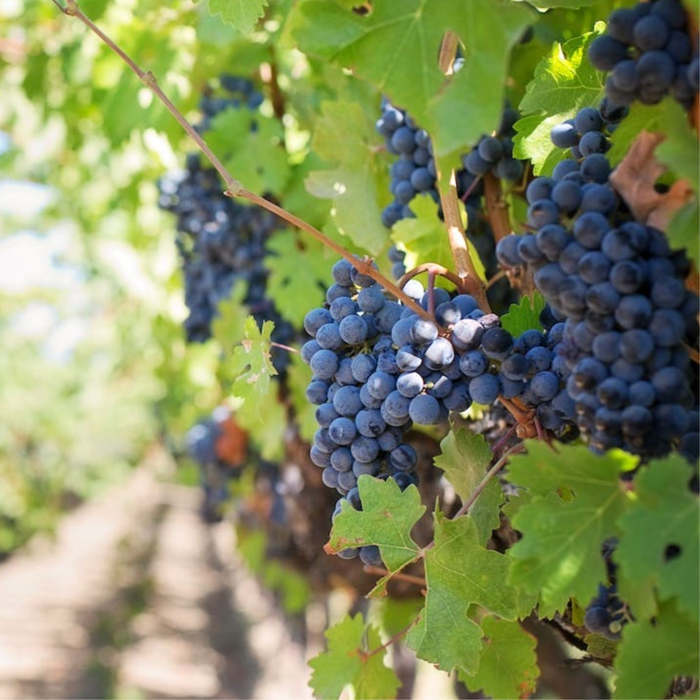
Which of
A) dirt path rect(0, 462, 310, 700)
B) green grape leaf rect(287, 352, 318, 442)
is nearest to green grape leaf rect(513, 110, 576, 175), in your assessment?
green grape leaf rect(287, 352, 318, 442)

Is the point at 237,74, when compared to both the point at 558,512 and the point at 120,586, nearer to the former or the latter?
the point at 558,512

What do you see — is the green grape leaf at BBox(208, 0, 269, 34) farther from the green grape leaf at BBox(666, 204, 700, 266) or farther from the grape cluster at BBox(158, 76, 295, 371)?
the grape cluster at BBox(158, 76, 295, 371)

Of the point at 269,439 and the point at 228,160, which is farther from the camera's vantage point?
the point at 269,439

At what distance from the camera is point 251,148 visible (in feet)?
8.68

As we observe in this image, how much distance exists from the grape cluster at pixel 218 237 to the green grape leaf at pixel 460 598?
5.10ft

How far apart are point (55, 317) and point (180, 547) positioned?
917 cm

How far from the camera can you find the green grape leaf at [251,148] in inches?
102

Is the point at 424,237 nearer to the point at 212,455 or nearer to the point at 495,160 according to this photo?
the point at 495,160

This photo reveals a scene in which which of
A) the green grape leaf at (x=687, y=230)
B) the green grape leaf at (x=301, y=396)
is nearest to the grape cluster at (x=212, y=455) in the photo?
the green grape leaf at (x=301, y=396)

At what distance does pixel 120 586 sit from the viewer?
14695 mm

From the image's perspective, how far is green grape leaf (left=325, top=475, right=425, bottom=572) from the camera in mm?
1219

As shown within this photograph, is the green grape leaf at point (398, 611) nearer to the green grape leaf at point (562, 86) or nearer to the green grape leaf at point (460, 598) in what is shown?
the green grape leaf at point (460, 598)

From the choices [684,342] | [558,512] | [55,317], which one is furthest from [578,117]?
[55,317]

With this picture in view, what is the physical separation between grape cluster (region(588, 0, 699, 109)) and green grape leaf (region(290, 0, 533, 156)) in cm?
11
